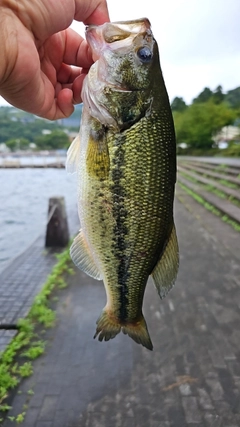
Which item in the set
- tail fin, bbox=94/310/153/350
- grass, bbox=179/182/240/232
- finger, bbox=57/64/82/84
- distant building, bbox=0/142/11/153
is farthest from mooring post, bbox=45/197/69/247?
distant building, bbox=0/142/11/153

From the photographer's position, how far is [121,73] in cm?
195

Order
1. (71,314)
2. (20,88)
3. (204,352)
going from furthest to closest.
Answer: (71,314) < (204,352) < (20,88)

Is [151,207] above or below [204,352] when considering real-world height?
above

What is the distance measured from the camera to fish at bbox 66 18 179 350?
1911mm

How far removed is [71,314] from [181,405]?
88.5 inches

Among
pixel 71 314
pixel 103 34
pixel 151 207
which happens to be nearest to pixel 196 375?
pixel 71 314

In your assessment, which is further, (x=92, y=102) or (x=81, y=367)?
(x=81, y=367)

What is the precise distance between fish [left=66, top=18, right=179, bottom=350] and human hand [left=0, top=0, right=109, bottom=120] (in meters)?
0.18

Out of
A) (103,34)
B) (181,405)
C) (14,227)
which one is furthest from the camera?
(14,227)

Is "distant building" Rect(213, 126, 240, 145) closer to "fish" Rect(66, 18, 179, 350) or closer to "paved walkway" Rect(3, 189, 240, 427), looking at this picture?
"paved walkway" Rect(3, 189, 240, 427)

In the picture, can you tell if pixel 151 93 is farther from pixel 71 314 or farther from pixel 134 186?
pixel 71 314

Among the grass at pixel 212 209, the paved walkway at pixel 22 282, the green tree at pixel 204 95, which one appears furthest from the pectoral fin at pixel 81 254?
the green tree at pixel 204 95

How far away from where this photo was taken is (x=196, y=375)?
14.2 ft

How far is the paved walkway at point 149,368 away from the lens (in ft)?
12.5
